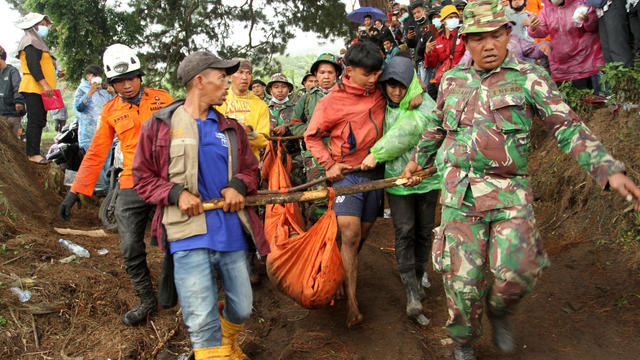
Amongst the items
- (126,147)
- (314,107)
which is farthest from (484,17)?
(126,147)

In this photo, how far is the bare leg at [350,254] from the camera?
354 centimetres

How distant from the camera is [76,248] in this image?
15.9 ft

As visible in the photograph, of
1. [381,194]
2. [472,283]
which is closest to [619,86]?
[381,194]

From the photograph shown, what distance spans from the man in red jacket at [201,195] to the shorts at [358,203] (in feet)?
3.22

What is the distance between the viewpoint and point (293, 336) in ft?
12.0

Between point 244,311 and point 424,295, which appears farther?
point 424,295

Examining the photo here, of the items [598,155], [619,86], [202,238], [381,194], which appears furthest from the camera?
[619,86]

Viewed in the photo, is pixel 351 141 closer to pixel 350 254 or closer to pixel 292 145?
pixel 350 254

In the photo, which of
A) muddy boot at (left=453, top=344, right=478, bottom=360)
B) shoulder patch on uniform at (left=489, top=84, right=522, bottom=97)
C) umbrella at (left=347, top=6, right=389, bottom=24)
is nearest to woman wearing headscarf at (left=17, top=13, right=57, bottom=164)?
umbrella at (left=347, top=6, right=389, bottom=24)

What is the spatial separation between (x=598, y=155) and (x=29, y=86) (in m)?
7.30

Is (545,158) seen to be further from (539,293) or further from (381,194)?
(381,194)

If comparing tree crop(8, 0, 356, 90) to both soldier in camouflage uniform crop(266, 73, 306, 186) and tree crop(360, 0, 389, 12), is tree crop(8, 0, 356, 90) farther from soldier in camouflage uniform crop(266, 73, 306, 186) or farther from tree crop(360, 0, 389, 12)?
soldier in camouflage uniform crop(266, 73, 306, 186)

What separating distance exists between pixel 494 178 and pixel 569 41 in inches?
153

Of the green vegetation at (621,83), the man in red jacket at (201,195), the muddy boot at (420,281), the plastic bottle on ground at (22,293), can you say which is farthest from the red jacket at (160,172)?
the green vegetation at (621,83)
